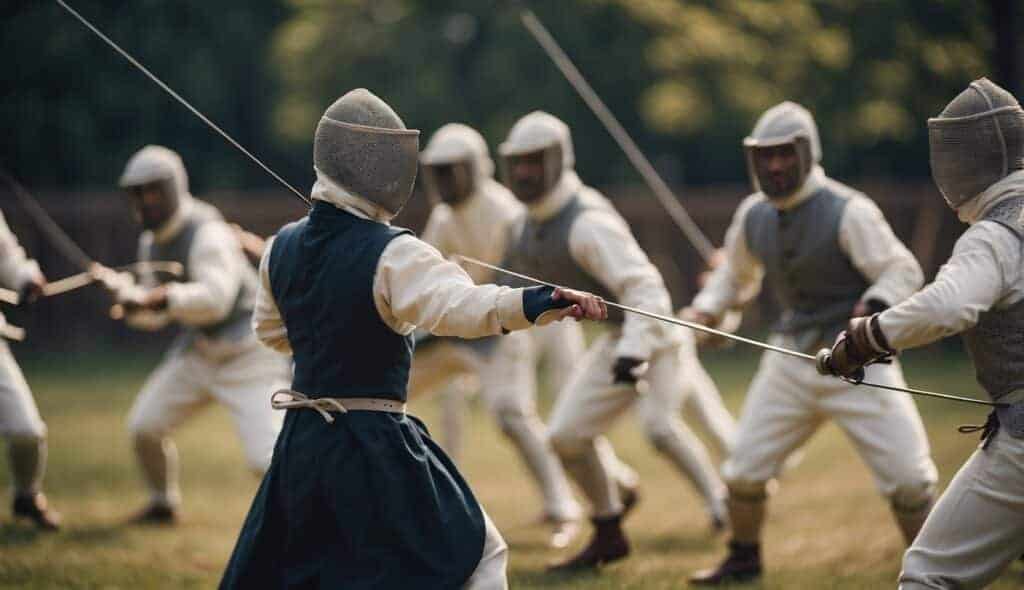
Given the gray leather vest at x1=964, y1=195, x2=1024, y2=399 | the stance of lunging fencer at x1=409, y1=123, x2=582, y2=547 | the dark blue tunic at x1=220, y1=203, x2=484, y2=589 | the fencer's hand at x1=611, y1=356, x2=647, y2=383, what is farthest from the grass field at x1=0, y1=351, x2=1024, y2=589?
the dark blue tunic at x1=220, y1=203, x2=484, y2=589

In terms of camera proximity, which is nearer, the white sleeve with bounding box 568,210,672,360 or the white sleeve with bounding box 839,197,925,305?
the white sleeve with bounding box 839,197,925,305

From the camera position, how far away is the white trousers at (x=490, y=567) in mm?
4328

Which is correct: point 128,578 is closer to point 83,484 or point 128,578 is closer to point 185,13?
point 83,484

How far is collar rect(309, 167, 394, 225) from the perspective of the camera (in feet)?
14.7

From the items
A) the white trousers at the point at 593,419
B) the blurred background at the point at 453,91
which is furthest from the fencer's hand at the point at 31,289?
the blurred background at the point at 453,91

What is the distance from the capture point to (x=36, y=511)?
7.89m

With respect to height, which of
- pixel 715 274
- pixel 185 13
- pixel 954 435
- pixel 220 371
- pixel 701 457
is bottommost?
pixel 954 435

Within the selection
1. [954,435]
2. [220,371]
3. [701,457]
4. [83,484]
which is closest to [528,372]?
[701,457]

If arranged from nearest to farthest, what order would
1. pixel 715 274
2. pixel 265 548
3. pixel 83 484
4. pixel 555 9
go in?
pixel 265 548
pixel 715 274
pixel 83 484
pixel 555 9

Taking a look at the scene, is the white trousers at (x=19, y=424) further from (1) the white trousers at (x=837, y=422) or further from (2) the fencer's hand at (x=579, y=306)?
(2) the fencer's hand at (x=579, y=306)

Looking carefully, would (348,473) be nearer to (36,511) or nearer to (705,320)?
(705,320)

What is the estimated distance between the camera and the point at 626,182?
2305 cm

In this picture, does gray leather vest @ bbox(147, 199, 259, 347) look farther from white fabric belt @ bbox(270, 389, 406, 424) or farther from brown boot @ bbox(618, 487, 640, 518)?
white fabric belt @ bbox(270, 389, 406, 424)

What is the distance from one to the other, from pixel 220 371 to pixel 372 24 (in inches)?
563
